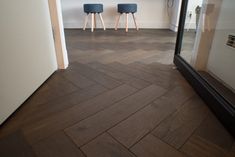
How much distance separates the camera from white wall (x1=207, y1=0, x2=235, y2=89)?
4.51ft

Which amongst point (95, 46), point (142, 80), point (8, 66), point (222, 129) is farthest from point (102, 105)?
point (95, 46)

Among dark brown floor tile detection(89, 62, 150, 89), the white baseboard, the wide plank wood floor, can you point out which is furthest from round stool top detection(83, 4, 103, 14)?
the wide plank wood floor

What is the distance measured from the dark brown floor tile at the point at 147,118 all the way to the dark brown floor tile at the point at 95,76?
429mm

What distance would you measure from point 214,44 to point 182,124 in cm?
90

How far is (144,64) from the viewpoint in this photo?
2033mm

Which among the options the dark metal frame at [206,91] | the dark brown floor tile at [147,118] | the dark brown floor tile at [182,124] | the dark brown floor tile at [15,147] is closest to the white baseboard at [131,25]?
the dark metal frame at [206,91]

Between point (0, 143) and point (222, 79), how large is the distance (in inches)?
62.3

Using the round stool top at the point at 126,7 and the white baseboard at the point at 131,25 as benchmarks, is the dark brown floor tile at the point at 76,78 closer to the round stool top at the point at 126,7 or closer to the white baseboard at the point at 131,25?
the round stool top at the point at 126,7

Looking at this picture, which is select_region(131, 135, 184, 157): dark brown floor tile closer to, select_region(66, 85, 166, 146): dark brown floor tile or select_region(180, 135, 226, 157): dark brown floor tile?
select_region(180, 135, 226, 157): dark brown floor tile

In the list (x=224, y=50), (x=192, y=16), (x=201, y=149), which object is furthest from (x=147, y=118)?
(x=192, y=16)

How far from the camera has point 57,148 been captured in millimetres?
918

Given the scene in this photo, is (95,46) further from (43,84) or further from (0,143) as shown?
(0,143)

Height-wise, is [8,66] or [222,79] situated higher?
[8,66]

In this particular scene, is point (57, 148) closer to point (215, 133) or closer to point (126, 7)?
Result: point (215, 133)
